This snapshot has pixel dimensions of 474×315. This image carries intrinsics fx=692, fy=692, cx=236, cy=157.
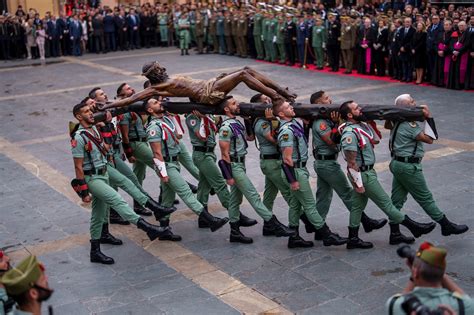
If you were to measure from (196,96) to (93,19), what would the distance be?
66.3ft

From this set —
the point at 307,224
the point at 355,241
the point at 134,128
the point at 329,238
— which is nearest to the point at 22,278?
the point at 329,238

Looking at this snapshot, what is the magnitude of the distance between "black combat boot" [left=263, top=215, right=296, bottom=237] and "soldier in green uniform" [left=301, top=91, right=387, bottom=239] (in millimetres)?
501

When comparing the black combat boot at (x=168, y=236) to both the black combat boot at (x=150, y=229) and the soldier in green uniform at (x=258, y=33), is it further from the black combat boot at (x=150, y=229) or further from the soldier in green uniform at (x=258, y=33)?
the soldier in green uniform at (x=258, y=33)

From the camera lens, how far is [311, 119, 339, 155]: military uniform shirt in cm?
787

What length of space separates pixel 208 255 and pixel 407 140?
Result: 260 cm

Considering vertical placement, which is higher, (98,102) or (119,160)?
(98,102)

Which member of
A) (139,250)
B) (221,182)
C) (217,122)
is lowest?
(139,250)

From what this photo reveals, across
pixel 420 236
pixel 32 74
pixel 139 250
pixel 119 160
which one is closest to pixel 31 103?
pixel 32 74

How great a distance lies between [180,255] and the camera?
8.00 m

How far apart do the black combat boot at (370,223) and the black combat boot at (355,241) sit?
49cm

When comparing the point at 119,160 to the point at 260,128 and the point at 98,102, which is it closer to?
the point at 98,102

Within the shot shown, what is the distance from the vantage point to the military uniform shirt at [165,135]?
8.30 meters

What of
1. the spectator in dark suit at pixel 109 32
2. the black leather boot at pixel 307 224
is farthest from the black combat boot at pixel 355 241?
the spectator in dark suit at pixel 109 32

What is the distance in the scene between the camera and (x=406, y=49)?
1778 cm
